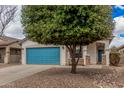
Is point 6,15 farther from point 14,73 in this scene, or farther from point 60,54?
point 14,73

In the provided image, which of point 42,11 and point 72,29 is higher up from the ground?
point 42,11

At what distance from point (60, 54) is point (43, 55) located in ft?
6.72

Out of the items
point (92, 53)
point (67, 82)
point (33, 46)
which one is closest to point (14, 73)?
point (67, 82)

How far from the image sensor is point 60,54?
86.5 ft

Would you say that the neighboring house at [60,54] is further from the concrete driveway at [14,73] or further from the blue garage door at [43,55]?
the concrete driveway at [14,73]

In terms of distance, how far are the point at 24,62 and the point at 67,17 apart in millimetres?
16389

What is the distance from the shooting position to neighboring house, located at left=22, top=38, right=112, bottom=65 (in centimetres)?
2602

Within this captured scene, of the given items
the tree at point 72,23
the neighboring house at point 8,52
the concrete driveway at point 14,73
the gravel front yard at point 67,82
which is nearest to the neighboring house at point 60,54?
the neighboring house at point 8,52

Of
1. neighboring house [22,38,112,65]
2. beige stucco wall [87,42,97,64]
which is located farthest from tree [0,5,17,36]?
beige stucco wall [87,42,97,64]

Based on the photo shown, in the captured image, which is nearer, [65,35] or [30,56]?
[65,35]

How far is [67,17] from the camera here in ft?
41.8
